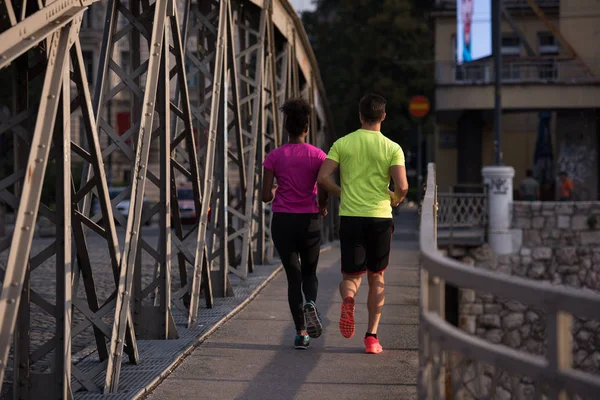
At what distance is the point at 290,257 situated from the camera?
322 inches

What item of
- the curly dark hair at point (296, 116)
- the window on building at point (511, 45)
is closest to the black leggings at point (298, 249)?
the curly dark hair at point (296, 116)

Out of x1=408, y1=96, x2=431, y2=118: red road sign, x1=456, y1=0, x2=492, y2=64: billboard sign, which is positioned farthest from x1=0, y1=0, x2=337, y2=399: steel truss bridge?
x1=408, y1=96, x2=431, y2=118: red road sign

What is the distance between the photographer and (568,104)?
3747cm

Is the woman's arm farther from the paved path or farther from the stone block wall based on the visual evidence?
the stone block wall

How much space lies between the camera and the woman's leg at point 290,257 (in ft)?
26.6

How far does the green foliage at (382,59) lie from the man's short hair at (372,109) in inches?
1809

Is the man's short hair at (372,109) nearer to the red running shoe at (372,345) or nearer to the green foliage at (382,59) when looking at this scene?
the red running shoe at (372,345)

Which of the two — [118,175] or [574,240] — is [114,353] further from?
[118,175]

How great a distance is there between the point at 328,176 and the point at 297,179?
279 millimetres

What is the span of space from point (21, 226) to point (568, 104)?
34.0 m

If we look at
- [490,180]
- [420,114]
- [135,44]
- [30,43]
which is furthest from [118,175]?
[30,43]

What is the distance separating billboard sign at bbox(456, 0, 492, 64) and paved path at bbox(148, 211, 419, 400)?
29.3 metres

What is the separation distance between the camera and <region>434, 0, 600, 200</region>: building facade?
3753 centimetres

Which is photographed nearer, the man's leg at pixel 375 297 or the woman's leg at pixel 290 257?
the man's leg at pixel 375 297
